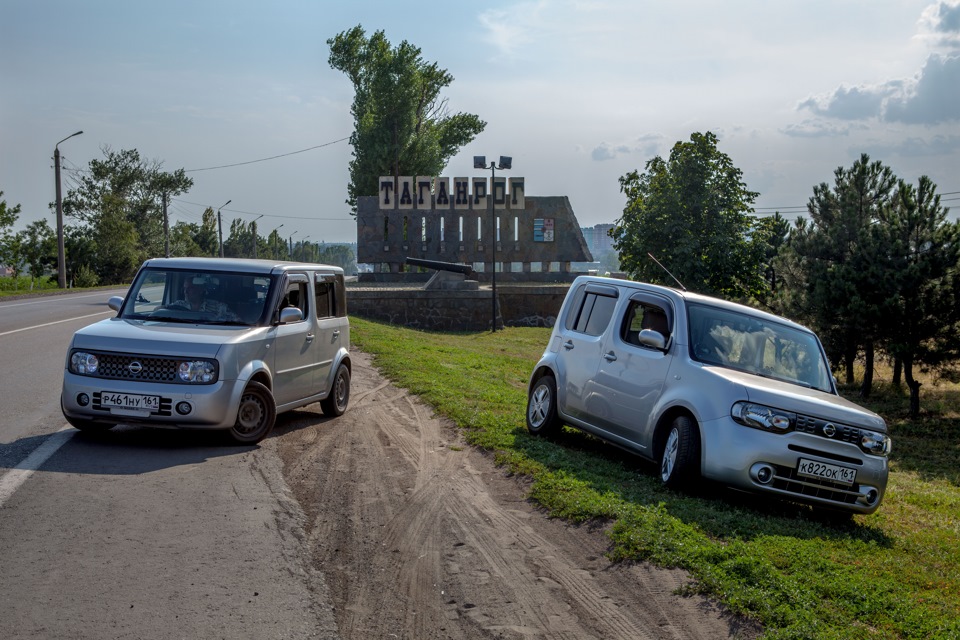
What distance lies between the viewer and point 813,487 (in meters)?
7.05

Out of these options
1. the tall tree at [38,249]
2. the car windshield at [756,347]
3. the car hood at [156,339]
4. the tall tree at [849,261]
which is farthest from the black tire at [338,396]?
the tall tree at [38,249]

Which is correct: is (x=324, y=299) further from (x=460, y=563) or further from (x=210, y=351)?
(x=460, y=563)

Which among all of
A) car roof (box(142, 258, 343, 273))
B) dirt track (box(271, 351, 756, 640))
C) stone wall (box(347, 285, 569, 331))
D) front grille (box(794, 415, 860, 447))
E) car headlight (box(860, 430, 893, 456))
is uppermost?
car roof (box(142, 258, 343, 273))

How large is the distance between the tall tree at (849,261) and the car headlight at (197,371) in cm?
1897

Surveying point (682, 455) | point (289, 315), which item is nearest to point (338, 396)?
point (289, 315)

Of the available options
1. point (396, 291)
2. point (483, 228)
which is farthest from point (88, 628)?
point (483, 228)

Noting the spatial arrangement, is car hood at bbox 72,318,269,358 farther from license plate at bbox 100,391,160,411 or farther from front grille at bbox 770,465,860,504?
front grille at bbox 770,465,860,504

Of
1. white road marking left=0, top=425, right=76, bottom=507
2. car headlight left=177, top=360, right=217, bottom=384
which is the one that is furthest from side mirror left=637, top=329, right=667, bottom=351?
white road marking left=0, top=425, right=76, bottom=507

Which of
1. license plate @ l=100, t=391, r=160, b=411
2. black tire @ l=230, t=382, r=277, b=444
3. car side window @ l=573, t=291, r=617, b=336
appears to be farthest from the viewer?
car side window @ l=573, t=291, r=617, b=336

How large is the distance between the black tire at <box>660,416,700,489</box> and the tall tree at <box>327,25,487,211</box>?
55883 millimetres

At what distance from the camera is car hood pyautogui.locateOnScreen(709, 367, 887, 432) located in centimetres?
712

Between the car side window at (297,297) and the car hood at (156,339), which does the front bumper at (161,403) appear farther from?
the car side window at (297,297)

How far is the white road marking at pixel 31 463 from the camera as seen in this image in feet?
21.9

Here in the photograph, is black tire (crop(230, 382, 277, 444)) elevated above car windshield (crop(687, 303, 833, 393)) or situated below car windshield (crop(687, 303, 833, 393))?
below
